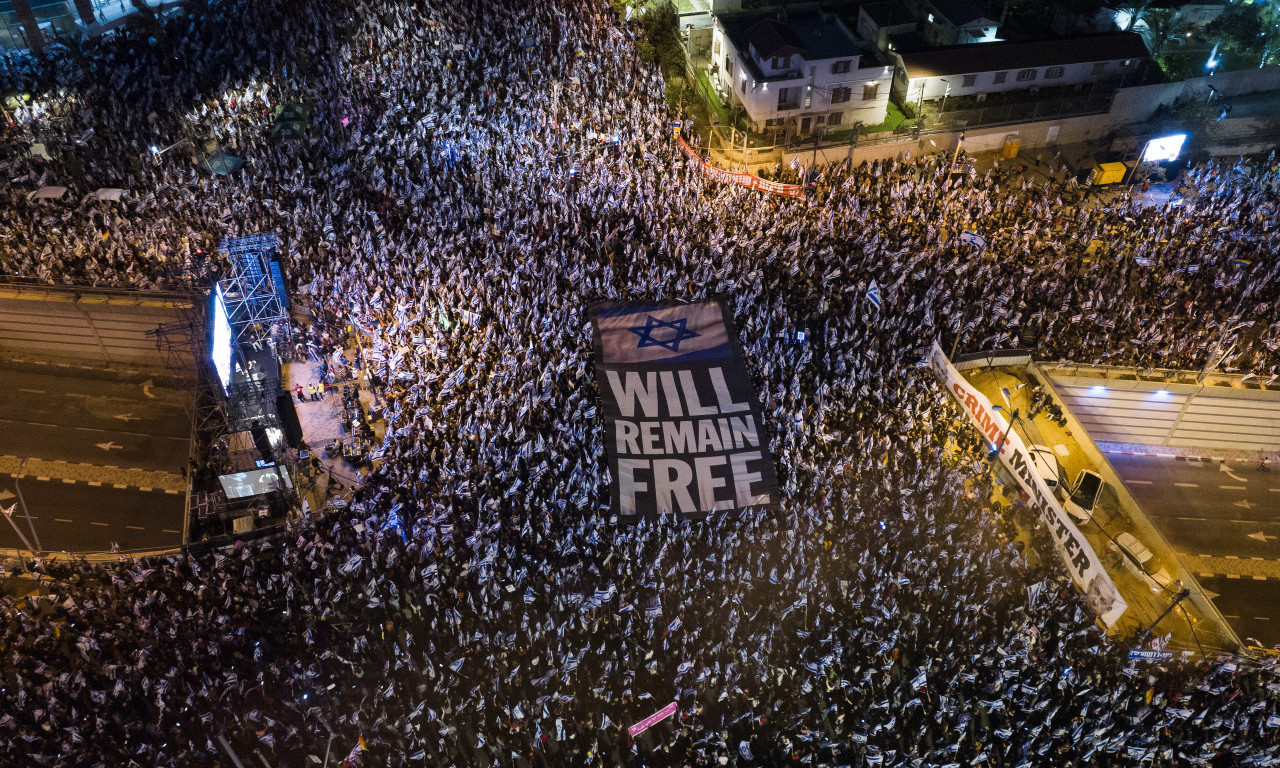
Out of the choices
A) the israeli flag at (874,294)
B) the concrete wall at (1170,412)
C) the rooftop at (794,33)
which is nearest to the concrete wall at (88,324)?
the israeli flag at (874,294)

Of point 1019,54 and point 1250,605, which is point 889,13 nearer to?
point 1019,54

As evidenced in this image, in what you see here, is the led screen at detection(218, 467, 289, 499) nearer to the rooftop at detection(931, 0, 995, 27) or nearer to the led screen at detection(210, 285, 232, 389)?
the led screen at detection(210, 285, 232, 389)

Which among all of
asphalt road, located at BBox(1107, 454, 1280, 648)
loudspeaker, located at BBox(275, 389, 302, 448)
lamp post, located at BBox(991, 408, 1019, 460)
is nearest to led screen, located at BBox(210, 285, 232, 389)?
loudspeaker, located at BBox(275, 389, 302, 448)

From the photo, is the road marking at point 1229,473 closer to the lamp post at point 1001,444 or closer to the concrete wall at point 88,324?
the lamp post at point 1001,444

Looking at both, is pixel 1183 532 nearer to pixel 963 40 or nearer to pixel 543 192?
pixel 543 192

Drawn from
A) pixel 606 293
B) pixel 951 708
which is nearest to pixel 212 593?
pixel 606 293

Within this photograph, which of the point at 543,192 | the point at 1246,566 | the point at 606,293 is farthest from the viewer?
the point at 543,192

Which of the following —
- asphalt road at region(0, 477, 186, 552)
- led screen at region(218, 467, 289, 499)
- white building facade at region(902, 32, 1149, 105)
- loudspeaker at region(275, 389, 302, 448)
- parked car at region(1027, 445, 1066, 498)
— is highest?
white building facade at region(902, 32, 1149, 105)
